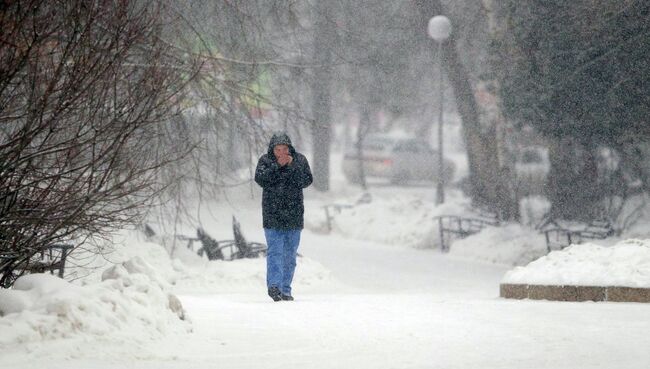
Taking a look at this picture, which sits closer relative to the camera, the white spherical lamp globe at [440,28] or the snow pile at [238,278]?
the snow pile at [238,278]

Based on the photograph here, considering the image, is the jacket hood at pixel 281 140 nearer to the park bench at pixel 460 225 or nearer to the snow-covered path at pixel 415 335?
the snow-covered path at pixel 415 335

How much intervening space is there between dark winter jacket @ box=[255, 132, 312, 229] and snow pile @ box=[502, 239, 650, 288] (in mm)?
2583

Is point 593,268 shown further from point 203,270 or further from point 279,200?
point 203,270

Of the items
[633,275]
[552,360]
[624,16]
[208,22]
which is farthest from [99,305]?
[624,16]

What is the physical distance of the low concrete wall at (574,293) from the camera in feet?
37.6

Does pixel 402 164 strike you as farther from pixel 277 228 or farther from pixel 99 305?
pixel 99 305

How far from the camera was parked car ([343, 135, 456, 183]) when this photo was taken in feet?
150

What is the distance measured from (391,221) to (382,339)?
1901cm

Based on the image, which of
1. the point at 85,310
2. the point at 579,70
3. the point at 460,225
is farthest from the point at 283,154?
the point at 460,225

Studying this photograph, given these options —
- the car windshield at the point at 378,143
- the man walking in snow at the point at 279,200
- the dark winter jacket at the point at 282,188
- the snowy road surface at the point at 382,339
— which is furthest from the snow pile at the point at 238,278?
the car windshield at the point at 378,143

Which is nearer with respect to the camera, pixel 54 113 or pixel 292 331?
pixel 54 113

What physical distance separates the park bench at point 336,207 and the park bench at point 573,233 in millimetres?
6620

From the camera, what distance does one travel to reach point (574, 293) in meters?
12.0

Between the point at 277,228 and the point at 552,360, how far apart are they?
463cm
